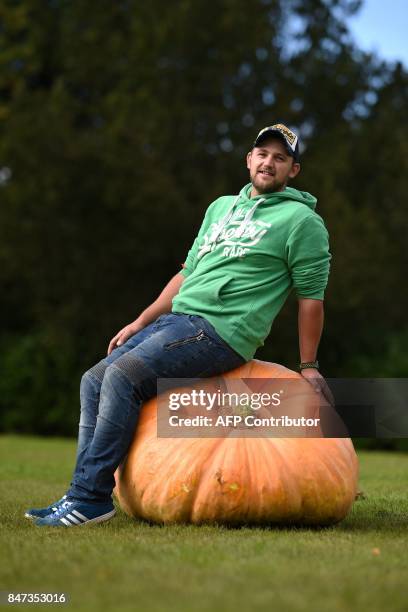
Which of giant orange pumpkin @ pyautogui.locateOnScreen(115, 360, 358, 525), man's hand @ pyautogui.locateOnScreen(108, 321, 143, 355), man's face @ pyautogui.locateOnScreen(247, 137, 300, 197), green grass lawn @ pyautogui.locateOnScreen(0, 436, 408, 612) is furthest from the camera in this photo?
man's hand @ pyautogui.locateOnScreen(108, 321, 143, 355)

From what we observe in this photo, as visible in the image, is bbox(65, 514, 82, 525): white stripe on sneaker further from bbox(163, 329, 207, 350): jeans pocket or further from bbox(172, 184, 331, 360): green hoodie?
bbox(172, 184, 331, 360): green hoodie

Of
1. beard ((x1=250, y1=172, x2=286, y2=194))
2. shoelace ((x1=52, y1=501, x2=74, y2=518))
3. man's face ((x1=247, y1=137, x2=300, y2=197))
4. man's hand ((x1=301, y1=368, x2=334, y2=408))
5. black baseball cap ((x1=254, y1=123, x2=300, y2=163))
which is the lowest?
shoelace ((x1=52, y1=501, x2=74, y2=518))

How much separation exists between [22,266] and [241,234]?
40.5 feet

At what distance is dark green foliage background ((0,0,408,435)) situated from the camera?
16.2 metres

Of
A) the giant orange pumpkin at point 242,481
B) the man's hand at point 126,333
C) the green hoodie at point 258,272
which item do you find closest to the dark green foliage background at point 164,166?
the man's hand at point 126,333

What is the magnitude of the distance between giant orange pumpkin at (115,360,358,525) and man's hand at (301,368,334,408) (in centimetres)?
22

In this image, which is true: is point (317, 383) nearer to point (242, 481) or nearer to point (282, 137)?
point (242, 481)

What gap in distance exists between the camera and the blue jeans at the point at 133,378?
4.46m

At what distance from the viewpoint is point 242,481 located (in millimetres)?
4289

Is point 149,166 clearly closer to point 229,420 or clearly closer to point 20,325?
point 20,325

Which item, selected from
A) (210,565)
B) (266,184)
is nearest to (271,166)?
(266,184)

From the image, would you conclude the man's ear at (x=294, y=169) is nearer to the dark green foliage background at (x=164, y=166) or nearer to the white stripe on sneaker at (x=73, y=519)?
the white stripe on sneaker at (x=73, y=519)

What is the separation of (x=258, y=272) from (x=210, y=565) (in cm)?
177

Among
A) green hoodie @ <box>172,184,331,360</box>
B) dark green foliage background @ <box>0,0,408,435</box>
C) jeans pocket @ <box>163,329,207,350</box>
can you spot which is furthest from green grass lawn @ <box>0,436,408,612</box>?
dark green foliage background @ <box>0,0,408,435</box>
